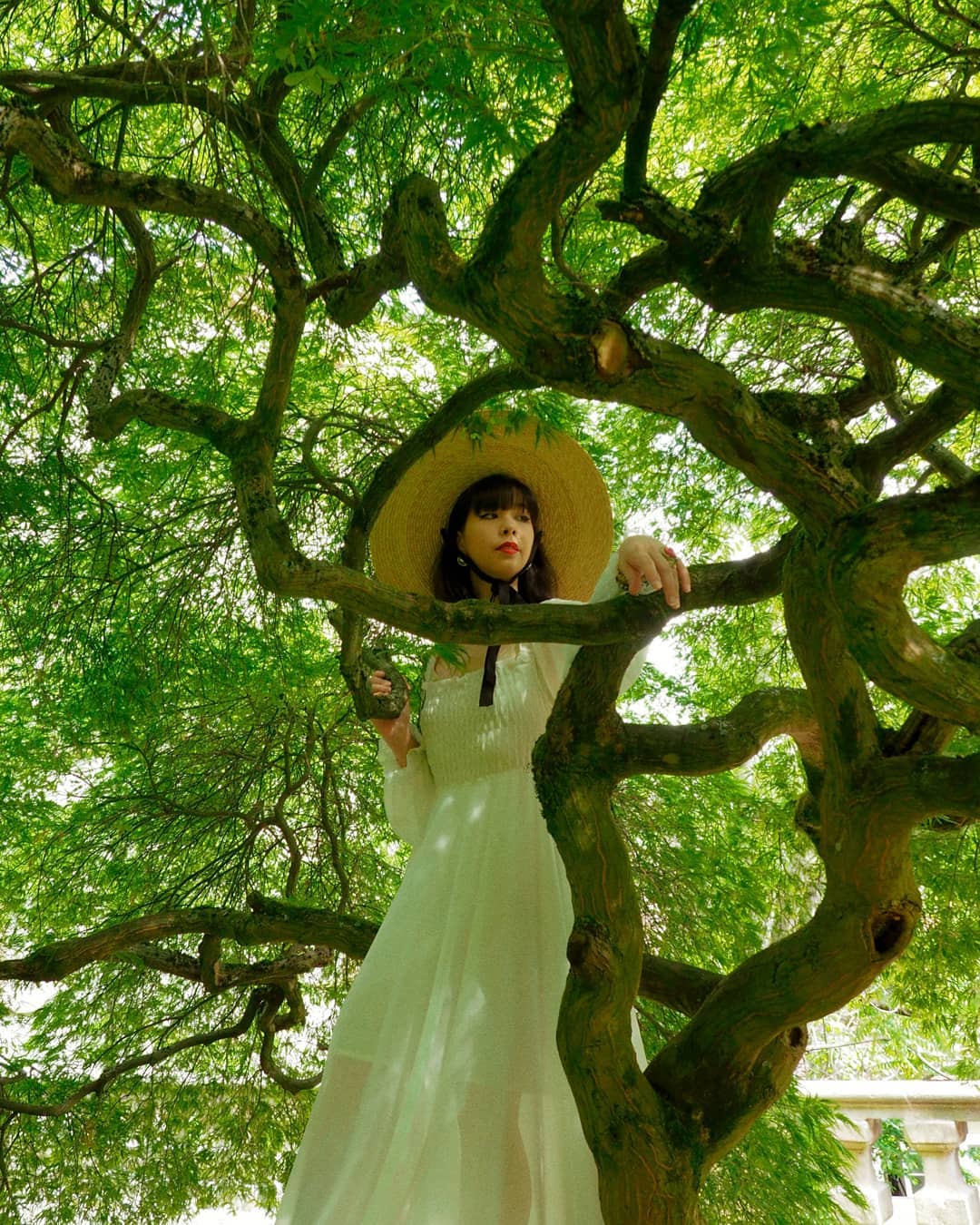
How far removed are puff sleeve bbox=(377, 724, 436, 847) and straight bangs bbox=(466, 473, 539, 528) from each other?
463 mm

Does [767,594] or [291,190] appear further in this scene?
[291,190]

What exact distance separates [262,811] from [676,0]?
263 centimetres

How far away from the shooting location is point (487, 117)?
1620mm

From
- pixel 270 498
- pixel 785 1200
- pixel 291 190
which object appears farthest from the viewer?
pixel 785 1200

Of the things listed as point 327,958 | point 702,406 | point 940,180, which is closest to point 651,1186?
point 702,406

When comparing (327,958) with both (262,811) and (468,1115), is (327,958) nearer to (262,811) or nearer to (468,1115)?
(262,811)

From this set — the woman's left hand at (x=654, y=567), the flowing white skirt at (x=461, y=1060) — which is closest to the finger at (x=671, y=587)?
the woman's left hand at (x=654, y=567)

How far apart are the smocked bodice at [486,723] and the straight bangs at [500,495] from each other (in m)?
0.28

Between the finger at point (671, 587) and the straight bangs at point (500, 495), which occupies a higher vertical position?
the straight bangs at point (500, 495)

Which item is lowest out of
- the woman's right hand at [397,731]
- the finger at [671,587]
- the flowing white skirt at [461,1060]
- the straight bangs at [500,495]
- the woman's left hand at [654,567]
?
the flowing white skirt at [461,1060]

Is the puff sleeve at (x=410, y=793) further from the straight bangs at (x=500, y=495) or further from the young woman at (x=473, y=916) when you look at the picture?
the straight bangs at (x=500, y=495)

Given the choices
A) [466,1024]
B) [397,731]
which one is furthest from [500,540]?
[466,1024]

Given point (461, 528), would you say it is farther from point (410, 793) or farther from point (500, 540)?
point (410, 793)

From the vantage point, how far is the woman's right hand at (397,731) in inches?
79.4
